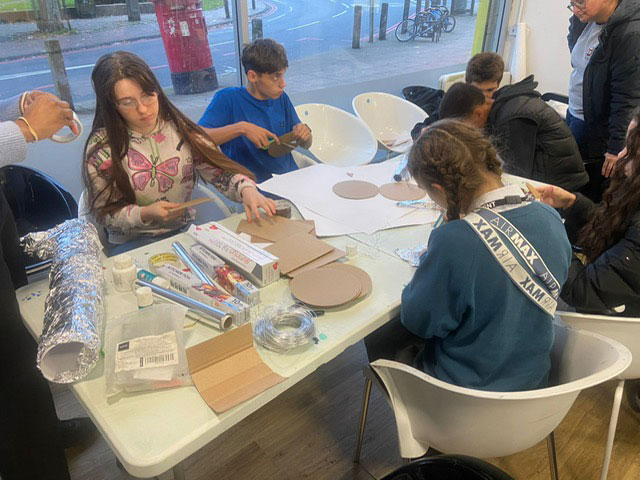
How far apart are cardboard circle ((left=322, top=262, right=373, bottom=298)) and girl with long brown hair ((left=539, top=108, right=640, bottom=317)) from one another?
570 mm

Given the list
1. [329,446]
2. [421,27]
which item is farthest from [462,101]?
[421,27]

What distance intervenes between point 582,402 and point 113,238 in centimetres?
178

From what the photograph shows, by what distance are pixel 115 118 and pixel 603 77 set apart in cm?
219

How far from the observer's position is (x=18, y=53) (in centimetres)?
200

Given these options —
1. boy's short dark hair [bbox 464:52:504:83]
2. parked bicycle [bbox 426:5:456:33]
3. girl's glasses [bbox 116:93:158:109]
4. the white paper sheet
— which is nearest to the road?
parked bicycle [bbox 426:5:456:33]

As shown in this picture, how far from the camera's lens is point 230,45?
264cm

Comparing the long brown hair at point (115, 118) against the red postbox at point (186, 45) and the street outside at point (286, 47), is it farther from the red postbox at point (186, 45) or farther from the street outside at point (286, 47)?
the red postbox at point (186, 45)

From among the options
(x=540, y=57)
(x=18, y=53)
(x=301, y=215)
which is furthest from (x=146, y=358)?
(x=540, y=57)

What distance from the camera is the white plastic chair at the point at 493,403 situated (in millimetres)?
832

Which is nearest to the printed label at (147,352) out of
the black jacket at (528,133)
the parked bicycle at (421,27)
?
the black jacket at (528,133)

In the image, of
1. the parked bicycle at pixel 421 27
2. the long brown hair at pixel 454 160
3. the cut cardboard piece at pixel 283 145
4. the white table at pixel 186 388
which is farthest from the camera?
the parked bicycle at pixel 421 27

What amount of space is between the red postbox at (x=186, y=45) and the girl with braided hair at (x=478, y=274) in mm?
1880

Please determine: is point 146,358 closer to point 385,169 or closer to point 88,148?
point 88,148

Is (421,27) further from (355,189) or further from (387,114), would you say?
(355,189)
